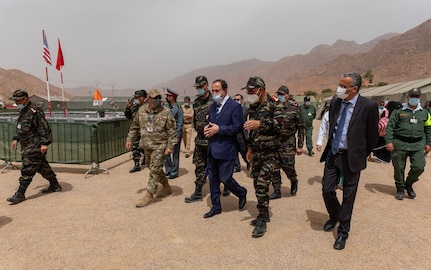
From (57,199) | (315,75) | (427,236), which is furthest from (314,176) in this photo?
(315,75)

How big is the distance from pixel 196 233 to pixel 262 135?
1.58m

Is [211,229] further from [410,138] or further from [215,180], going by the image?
[410,138]

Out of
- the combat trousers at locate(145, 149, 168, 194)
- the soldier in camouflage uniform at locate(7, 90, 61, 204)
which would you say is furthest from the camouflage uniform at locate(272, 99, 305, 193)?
the soldier in camouflage uniform at locate(7, 90, 61, 204)

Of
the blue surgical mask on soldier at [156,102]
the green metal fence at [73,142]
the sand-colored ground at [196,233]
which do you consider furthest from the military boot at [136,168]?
the blue surgical mask on soldier at [156,102]

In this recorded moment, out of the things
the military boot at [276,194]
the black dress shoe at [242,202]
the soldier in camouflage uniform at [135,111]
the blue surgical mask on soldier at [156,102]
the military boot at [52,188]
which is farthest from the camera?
the soldier in camouflage uniform at [135,111]

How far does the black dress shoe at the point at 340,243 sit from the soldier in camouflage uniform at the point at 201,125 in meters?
2.35

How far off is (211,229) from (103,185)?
10.4 ft

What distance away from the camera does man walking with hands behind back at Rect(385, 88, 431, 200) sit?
4.80 metres

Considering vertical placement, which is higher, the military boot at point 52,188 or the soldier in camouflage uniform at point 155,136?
the soldier in camouflage uniform at point 155,136

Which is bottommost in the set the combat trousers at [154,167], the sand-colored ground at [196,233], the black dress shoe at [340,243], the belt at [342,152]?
the sand-colored ground at [196,233]

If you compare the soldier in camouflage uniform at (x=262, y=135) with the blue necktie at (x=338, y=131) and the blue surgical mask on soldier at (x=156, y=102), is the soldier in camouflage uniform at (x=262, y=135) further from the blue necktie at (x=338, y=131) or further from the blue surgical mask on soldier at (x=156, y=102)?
the blue surgical mask on soldier at (x=156, y=102)

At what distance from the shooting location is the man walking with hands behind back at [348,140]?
3.24m

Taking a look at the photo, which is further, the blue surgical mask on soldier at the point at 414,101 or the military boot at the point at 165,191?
the military boot at the point at 165,191

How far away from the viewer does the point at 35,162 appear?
491 cm
